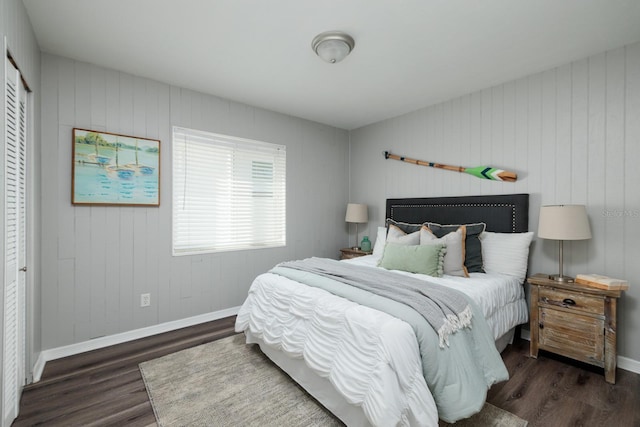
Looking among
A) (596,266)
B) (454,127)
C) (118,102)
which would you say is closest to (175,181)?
(118,102)

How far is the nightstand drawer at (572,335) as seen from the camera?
2188mm

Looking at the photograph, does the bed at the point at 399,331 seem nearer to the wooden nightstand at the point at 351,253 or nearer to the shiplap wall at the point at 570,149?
the shiplap wall at the point at 570,149

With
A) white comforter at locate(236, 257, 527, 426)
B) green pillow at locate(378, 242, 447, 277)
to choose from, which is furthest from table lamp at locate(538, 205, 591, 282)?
green pillow at locate(378, 242, 447, 277)

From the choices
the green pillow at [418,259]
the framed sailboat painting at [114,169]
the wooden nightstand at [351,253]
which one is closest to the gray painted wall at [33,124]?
the framed sailboat painting at [114,169]

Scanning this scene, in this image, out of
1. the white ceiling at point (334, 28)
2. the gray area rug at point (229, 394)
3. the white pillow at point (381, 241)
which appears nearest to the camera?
the gray area rug at point (229, 394)

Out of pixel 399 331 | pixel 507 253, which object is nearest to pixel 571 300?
pixel 507 253

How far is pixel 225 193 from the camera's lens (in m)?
3.51

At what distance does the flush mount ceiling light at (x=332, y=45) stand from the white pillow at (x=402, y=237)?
1778 mm

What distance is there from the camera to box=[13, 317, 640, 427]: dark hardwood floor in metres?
1.78

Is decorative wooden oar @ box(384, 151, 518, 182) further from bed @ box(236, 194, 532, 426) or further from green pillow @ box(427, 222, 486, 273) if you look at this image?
green pillow @ box(427, 222, 486, 273)

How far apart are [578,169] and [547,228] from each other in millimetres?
673

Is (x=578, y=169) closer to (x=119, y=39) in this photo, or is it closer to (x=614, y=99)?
(x=614, y=99)

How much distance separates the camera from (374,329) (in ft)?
5.08

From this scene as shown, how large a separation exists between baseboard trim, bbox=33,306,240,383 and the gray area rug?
0.61m
